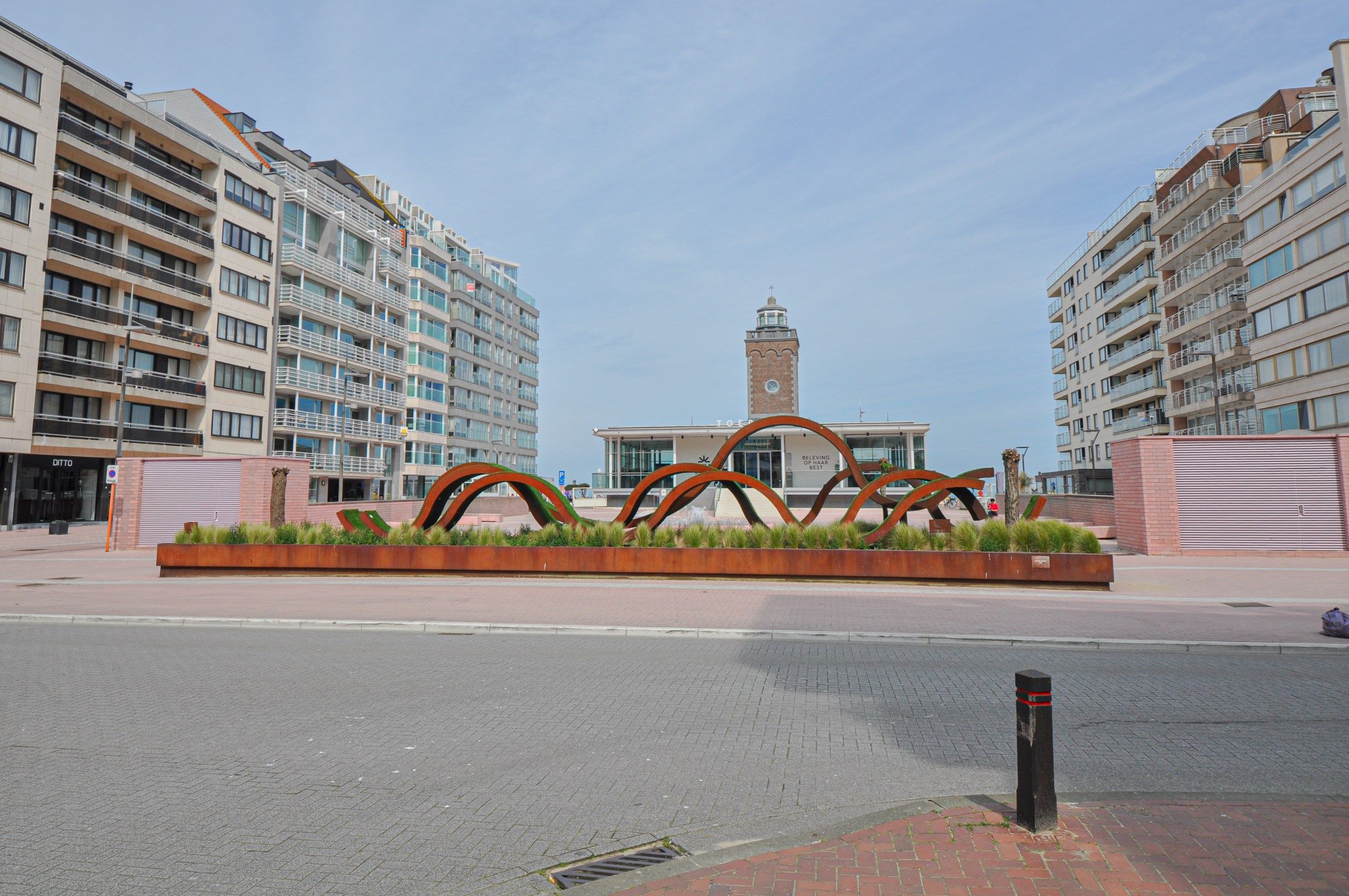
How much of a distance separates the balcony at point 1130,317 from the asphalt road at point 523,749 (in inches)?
2154

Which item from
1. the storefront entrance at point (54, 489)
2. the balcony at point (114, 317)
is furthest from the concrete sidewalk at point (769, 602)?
the balcony at point (114, 317)

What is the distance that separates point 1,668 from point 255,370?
44095mm

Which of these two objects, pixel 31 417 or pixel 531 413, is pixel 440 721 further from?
pixel 531 413

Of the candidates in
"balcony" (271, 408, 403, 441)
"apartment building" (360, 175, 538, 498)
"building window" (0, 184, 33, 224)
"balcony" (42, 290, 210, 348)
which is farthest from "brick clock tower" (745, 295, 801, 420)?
"building window" (0, 184, 33, 224)

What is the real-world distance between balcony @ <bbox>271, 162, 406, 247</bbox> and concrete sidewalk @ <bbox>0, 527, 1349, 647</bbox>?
40109 millimetres

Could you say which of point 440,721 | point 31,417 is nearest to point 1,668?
point 440,721

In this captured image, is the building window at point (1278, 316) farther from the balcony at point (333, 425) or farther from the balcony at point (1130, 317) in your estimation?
the balcony at point (333, 425)

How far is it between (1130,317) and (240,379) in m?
61.3

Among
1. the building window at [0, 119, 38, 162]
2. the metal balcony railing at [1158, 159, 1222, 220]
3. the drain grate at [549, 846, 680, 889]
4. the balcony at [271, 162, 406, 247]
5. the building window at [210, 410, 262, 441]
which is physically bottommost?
the drain grate at [549, 846, 680, 889]

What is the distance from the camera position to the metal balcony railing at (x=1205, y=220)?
146 feet

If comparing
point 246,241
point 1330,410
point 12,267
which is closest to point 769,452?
point 1330,410

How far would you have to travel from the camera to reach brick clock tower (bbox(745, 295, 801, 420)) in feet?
321

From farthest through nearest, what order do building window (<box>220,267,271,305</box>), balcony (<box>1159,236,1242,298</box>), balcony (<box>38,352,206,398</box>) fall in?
building window (<box>220,267,271,305</box>)
balcony (<box>1159,236,1242,298</box>)
balcony (<box>38,352,206,398</box>)

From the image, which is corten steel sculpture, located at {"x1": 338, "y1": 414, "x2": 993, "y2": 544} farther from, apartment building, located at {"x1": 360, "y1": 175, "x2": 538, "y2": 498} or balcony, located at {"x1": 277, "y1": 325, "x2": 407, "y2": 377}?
apartment building, located at {"x1": 360, "y1": 175, "x2": 538, "y2": 498}
